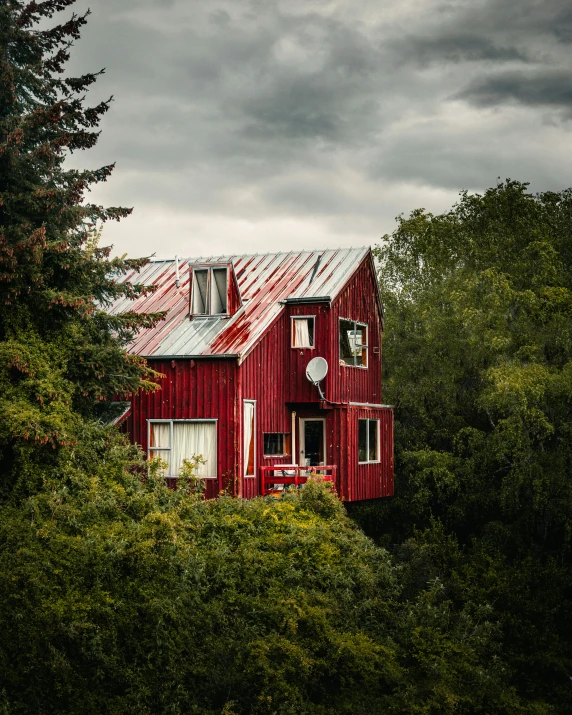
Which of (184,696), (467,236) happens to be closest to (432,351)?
(467,236)

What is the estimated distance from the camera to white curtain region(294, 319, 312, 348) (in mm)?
29094

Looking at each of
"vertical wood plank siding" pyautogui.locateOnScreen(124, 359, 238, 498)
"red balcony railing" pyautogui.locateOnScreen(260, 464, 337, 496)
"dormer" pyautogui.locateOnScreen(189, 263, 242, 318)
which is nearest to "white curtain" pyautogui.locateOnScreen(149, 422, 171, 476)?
"vertical wood plank siding" pyautogui.locateOnScreen(124, 359, 238, 498)

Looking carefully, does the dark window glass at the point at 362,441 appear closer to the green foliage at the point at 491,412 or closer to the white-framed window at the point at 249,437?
the green foliage at the point at 491,412

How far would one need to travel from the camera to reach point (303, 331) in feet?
95.6

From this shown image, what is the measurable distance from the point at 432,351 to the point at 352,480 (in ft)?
39.0

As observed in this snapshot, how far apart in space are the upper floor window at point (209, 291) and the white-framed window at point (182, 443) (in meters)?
4.28

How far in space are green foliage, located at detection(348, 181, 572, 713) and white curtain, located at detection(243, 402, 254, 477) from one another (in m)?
5.62

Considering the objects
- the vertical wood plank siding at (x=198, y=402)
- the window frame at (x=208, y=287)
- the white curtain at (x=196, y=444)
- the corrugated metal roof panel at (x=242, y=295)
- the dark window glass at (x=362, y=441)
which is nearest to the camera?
the vertical wood plank siding at (x=198, y=402)

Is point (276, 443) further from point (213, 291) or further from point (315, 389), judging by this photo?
point (213, 291)

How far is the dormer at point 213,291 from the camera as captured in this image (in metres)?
29.2

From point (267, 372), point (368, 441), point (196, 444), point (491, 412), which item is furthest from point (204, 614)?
point (491, 412)

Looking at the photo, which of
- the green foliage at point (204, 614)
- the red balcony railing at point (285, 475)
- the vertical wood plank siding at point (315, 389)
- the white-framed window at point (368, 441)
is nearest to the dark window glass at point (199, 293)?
the vertical wood plank siding at point (315, 389)

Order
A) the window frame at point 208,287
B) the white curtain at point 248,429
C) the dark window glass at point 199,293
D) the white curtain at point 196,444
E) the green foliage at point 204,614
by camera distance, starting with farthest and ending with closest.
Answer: the dark window glass at point 199,293, the window frame at point 208,287, the white curtain at point 248,429, the white curtain at point 196,444, the green foliage at point 204,614

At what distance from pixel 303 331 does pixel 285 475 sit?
16.5 ft
